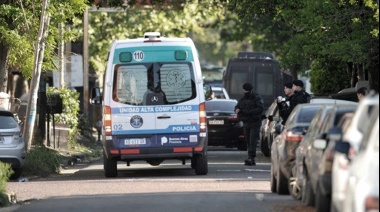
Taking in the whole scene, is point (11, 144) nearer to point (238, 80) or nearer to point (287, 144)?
point (287, 144)

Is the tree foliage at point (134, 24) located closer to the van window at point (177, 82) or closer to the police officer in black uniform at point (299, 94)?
the police officer in black uniform at point (299, 94)

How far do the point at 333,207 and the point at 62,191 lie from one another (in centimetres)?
916

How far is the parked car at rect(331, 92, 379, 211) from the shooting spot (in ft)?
43.1

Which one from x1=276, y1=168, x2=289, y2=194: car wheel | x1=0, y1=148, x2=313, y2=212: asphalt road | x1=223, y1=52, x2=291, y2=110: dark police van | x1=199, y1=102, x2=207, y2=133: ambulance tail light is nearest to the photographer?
x1=0, y1=148, x2=313, y2=212: asphalt road

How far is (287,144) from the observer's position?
20266 mm

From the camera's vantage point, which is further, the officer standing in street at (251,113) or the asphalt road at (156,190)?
the officer standing in street at (251,113)

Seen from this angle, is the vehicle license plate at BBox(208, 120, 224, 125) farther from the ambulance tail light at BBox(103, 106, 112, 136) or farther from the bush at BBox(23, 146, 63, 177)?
the ambulance tail light at BBox(103, 106, 112, 136)

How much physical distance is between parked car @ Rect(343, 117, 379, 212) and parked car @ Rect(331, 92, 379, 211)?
0.27 meters

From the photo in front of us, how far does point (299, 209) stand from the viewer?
18016 millimetres

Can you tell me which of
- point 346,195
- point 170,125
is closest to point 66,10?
point 170,125

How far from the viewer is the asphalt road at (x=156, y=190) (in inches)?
742

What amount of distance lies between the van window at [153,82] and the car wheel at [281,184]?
5.05 meters

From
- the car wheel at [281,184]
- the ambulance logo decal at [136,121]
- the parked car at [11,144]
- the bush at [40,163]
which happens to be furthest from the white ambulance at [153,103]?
the car wheel at [281,184]

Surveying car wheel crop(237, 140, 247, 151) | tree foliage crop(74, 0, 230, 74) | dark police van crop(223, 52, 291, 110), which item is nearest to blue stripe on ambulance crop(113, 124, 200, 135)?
car wheel crop(237, 140, 247, 151)
